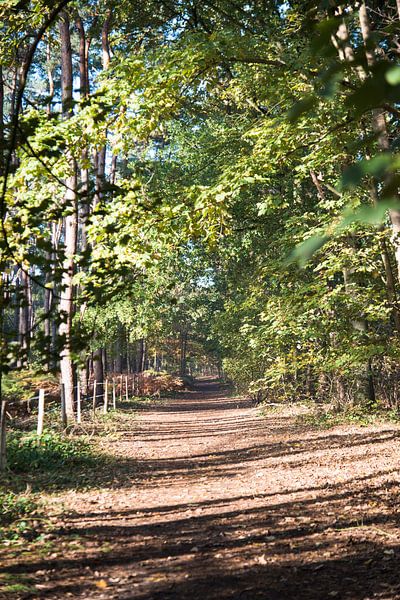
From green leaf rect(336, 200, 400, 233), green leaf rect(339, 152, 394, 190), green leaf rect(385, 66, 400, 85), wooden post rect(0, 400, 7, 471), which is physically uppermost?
green leaf rect(385, 66, 400, 85)

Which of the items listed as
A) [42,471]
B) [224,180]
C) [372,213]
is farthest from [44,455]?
[372,213]

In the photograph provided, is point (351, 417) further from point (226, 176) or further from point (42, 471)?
point (226, 176)

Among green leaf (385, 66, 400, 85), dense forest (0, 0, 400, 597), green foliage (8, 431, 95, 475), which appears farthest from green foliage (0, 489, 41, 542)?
green leaf (385, 66, 400, 85)

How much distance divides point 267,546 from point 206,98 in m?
14.7

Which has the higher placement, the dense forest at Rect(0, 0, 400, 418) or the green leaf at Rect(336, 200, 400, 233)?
the dense forest at Rect(0, 0, 400, 418)

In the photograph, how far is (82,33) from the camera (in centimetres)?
1717

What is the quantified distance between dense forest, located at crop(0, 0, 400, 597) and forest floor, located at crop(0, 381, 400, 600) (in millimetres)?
1816

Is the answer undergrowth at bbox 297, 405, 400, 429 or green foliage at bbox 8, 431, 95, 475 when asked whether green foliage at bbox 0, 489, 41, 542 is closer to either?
green foliage at bbox 8, 431, 95, 475

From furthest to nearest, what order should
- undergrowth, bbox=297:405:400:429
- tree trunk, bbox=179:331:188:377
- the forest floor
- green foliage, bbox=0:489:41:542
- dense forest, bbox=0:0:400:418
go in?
tree trunk, bbox=179:331:188:377 < undergrowth, bbox=297:405:400:429 < green foliage, bbox=0:489:41:542 < the forest floor < dense forest, bbox=0:0:400:418

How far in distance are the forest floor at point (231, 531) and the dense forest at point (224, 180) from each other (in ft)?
5.96

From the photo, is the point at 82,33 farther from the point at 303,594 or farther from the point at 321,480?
the point at 303,594

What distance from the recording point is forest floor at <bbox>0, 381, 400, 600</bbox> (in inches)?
177

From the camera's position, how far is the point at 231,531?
5.96 m

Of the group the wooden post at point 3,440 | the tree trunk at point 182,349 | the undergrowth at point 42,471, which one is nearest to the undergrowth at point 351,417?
the undergrowth at point 42,471
